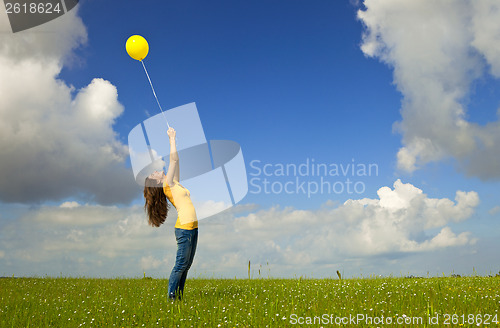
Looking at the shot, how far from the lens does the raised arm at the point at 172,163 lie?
987cm

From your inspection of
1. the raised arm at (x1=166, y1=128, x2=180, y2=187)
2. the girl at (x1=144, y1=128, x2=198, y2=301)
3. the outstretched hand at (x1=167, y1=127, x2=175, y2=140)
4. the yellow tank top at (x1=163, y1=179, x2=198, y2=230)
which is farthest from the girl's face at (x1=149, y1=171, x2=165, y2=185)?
the outstretched hand at (x1=167, y1=127, x2=175, y2=140)

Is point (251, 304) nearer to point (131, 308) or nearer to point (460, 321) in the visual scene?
point (131, 308)

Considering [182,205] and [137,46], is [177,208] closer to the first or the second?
[182,205]

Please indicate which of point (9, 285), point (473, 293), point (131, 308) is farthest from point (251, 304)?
point (9, 285)

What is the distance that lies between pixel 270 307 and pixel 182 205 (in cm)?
304

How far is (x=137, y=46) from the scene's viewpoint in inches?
428

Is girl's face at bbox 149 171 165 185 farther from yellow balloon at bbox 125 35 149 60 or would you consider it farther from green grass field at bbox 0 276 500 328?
yellow balloon at bbox 125 35 149 60

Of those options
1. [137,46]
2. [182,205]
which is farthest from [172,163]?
[137,46]

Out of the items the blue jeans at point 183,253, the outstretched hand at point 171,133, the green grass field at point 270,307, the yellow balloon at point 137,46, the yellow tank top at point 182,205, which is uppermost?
the yellow balloon at point 137,46

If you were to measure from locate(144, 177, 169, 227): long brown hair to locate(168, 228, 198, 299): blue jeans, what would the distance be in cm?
82

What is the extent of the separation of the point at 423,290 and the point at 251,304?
4582mm

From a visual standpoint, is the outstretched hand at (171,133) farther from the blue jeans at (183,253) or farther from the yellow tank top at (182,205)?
the blue jeans at (183,253)

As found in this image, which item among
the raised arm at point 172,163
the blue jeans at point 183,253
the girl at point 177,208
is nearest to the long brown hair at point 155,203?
the girl at point 177,208

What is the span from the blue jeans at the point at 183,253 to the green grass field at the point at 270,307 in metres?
0.56
